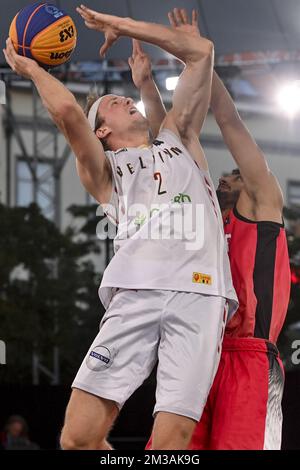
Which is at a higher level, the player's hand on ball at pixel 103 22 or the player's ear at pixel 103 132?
the player's hand on ball at pixel 103 22

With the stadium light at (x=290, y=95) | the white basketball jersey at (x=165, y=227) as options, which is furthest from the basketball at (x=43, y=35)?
the stadium light at (x=290, y=95)

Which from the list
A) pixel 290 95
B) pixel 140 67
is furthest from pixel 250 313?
pixel 290 95

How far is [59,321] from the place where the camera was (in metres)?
12.4

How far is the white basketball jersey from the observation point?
4.61 meters

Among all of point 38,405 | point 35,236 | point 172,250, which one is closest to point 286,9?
point 35,236

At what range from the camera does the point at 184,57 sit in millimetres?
4914

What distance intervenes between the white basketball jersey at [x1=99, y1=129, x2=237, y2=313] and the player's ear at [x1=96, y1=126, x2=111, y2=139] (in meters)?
0.26

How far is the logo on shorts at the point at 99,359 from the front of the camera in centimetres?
450

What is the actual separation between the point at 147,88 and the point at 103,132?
0.42 meters

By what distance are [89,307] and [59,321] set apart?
659 millimetres

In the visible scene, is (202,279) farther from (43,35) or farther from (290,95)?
(290,95)

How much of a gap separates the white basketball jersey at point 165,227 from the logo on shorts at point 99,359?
31cm

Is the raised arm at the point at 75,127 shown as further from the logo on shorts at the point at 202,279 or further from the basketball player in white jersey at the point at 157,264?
the logo on shorts at the point at 202,279
